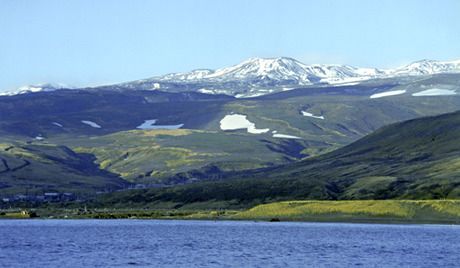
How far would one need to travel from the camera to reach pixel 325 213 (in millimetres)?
149000

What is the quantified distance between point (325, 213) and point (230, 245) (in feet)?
165

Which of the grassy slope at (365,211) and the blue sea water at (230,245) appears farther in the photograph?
the grassy slope at (365,211)

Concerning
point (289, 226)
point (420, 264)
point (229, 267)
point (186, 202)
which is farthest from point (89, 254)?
point (186, 202)

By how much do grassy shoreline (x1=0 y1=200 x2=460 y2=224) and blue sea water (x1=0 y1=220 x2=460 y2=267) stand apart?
3437mm

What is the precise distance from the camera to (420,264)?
82.4 m

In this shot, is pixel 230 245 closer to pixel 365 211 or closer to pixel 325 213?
Result: pixel 365 211

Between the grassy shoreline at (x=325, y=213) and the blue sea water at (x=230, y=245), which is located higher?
the grassy shoreline at (x=325, y=213)

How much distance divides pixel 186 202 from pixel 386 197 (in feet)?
122

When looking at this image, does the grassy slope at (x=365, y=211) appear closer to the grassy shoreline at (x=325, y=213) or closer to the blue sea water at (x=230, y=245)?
the grassy shoreline at (x=325, y=213)

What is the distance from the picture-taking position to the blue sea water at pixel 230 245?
83.3 m

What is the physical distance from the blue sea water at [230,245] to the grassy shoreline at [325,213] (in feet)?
11.3

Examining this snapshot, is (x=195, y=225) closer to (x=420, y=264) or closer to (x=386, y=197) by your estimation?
(x=386, y=197)

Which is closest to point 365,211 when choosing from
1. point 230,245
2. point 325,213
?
point 325,213

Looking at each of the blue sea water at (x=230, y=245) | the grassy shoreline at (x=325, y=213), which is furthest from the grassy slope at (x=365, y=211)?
the blue sea water at (x=230, y=245)
